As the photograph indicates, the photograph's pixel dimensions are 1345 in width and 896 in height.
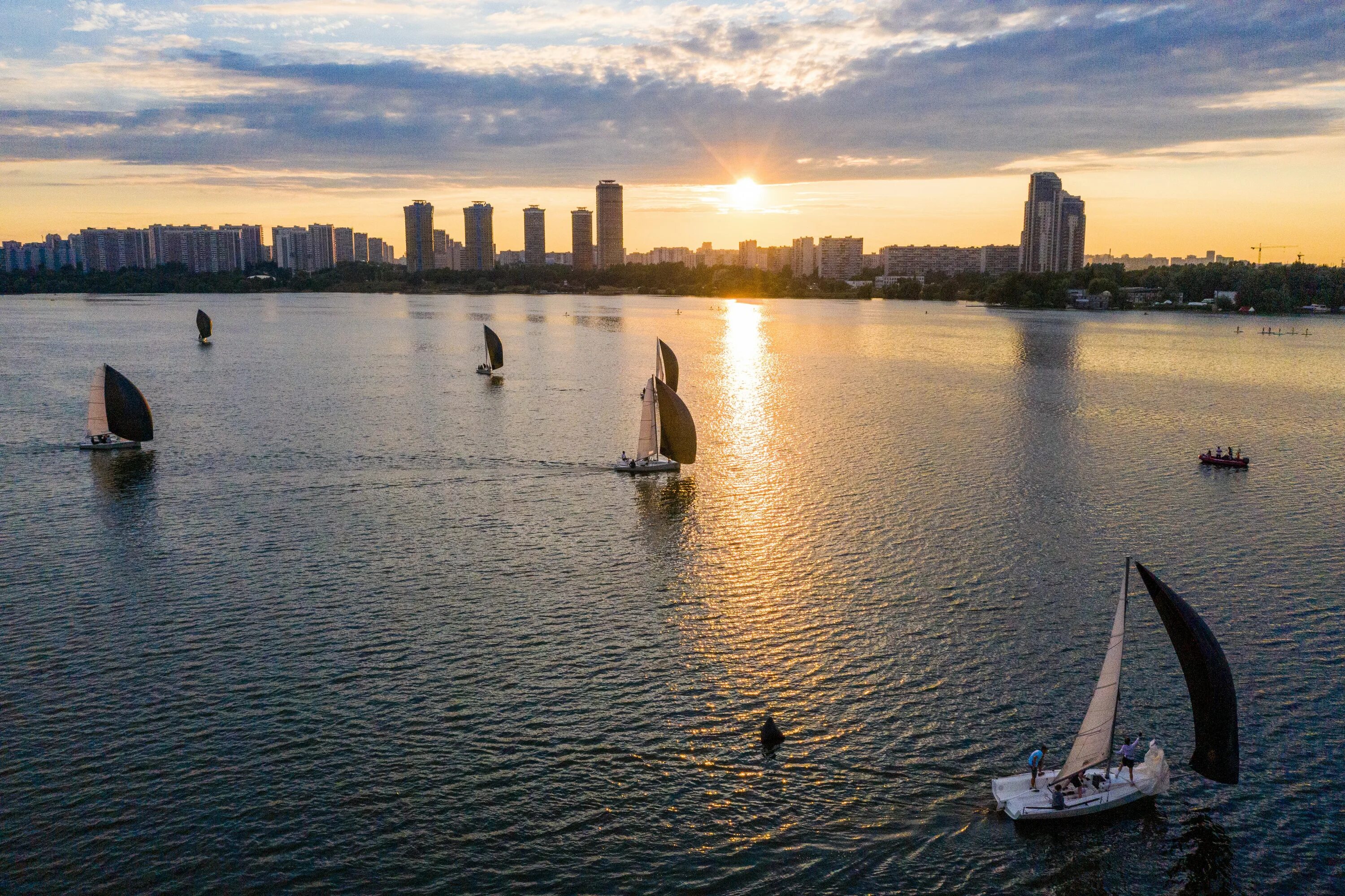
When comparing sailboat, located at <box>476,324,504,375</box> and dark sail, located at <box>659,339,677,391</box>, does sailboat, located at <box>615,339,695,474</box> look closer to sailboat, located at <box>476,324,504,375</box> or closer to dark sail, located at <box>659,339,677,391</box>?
dark sail, located at <box>659,339,677,391</box>

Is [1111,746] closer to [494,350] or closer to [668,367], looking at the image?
[668,367]

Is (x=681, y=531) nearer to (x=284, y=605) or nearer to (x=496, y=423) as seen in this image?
(x=284, y=605)

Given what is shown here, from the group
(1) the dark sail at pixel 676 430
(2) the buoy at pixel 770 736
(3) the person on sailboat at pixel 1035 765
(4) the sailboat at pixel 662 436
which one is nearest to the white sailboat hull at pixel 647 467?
(4) the sailboat at pixel 662 436

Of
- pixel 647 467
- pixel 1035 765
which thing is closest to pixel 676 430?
pixel 647 467

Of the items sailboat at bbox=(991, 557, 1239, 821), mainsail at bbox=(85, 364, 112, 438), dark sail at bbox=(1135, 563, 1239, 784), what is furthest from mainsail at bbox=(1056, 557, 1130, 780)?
mainsail at bbox=(85, 364, 112, 438)

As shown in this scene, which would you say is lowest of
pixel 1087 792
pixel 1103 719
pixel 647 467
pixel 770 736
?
pixel 1087 792
